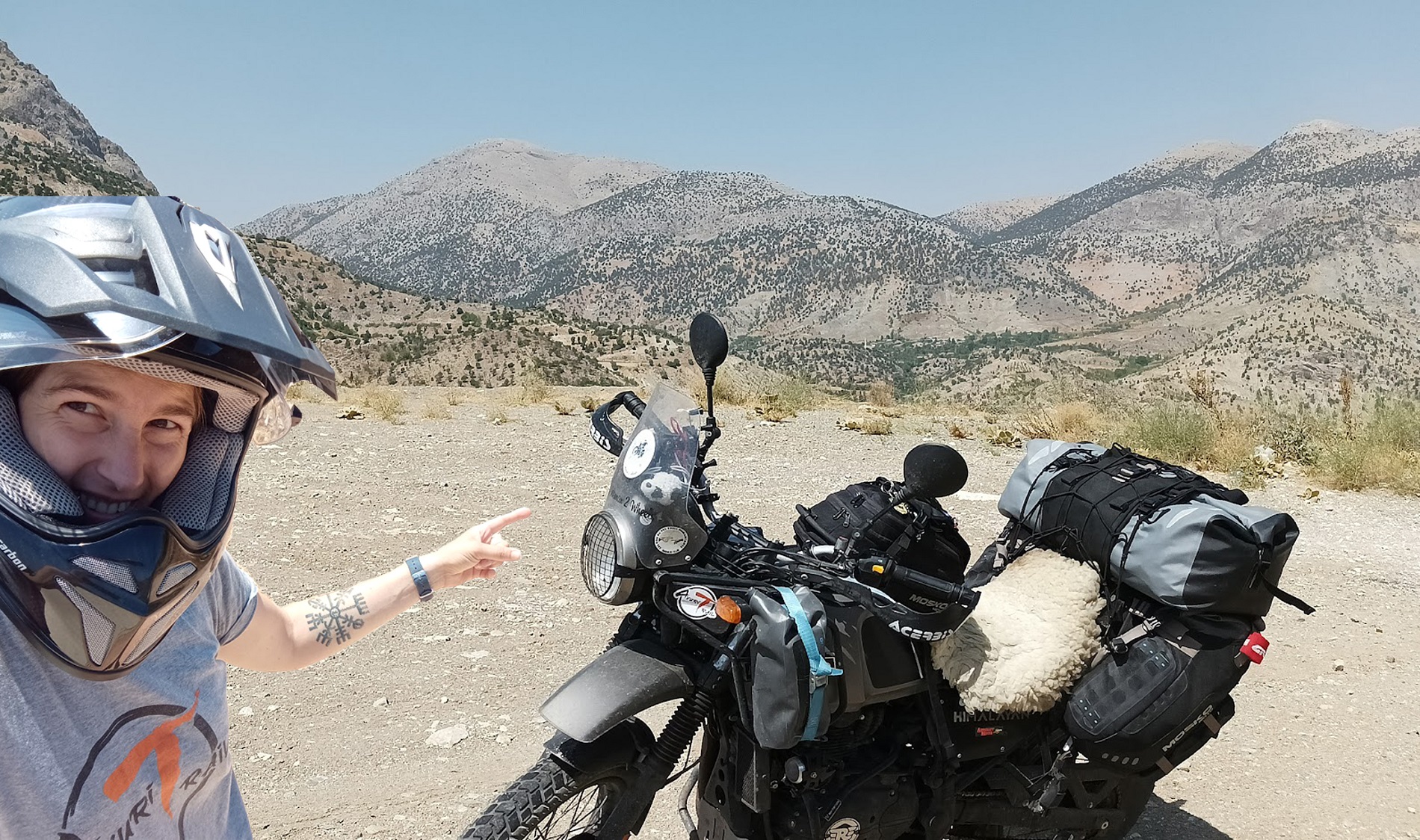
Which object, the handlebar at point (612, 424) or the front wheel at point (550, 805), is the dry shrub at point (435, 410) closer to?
the handlebar at point (612, 424)

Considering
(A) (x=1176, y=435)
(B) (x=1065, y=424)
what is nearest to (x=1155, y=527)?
(A) (x=1176, y=435)

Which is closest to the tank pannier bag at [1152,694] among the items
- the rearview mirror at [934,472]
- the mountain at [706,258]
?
the rearview mirror at [934,472]

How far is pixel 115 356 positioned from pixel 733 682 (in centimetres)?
185

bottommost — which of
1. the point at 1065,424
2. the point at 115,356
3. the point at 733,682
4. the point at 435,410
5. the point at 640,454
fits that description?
the point at 1065,424

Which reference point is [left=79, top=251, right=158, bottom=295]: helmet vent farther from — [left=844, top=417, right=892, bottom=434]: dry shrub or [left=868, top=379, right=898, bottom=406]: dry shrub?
[left=868, top=379, right=898, bottom=406]: dry shrub

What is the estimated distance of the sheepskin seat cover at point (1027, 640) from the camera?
Answer: 2816 millimetres

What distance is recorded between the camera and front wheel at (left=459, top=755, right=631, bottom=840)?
2.43 m

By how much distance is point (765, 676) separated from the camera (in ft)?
7.91

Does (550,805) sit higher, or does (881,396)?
(550,805)

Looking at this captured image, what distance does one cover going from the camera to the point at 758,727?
2424 millimetres

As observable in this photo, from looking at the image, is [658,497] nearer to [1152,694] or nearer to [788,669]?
[788,669]

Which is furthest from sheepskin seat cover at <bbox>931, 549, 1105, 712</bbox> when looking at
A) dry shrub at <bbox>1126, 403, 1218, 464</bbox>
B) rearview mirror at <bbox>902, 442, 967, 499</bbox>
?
dry shrub at <bbox>1126, 403, 1218, 464</bbox>

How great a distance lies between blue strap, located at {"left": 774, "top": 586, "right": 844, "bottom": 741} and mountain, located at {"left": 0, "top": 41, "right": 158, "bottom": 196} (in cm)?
3479

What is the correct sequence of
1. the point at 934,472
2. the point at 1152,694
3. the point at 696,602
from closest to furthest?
the point at 934,472
the point at 696,602
the point at 1152,694
